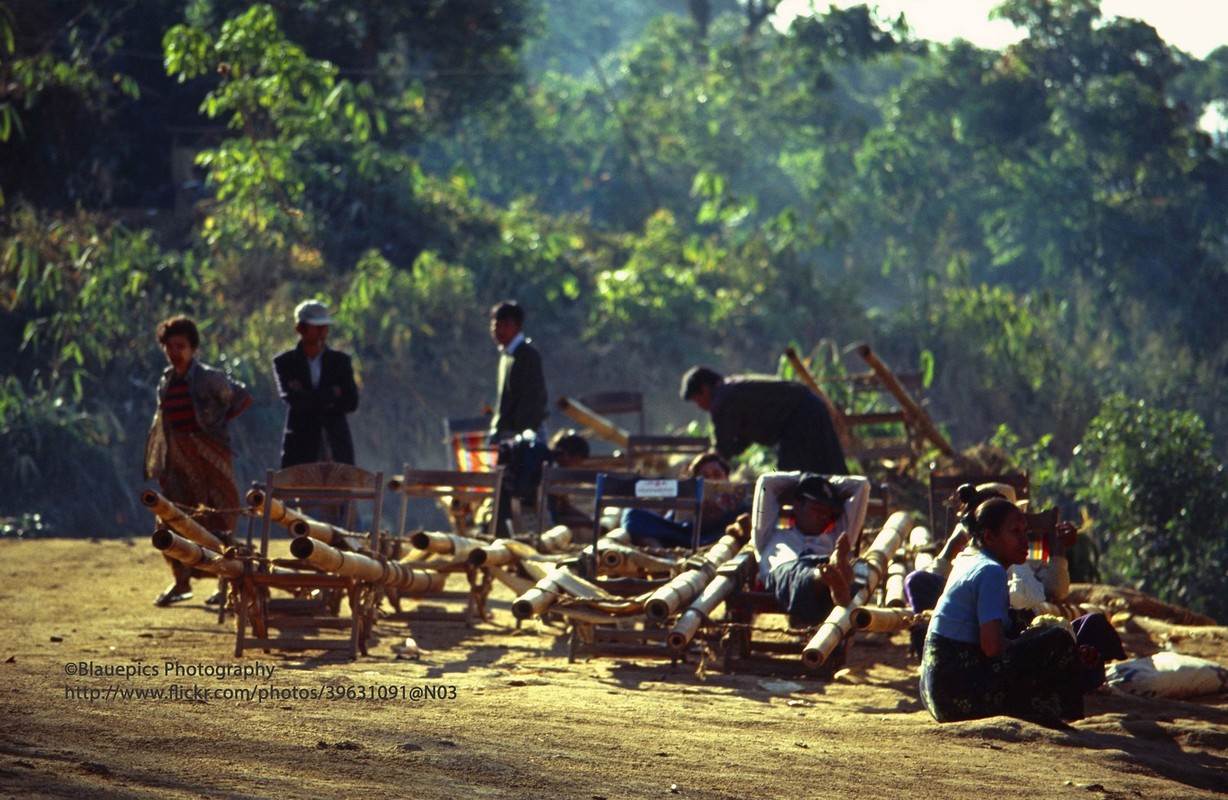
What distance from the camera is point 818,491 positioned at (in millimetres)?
8219

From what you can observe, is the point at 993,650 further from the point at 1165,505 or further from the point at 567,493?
the point at 1165,505

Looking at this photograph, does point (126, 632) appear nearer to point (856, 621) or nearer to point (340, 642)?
point (340, 642)

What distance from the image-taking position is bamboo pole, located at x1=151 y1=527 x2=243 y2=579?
729cm

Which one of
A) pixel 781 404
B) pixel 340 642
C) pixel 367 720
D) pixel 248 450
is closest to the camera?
pixel 367 720

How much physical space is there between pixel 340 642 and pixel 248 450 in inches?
366

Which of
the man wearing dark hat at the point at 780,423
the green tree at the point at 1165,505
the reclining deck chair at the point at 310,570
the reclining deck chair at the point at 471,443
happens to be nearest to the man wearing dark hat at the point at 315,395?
the reclining deck chair at the point at 310,570

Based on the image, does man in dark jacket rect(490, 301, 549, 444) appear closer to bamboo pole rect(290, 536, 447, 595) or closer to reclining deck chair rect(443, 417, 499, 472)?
reclining deck chair rect(443, 417, 499, 472)

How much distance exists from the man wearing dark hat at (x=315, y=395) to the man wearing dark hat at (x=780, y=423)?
7.49 ft

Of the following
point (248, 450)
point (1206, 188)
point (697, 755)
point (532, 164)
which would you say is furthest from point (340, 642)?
point (532, 164)

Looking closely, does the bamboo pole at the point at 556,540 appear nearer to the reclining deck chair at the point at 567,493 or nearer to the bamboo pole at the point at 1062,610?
the reclining deck chair at the point at 567,493

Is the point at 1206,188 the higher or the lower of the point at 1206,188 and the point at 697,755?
the higher

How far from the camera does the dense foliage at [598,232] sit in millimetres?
16500

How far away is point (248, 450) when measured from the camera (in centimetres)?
1677

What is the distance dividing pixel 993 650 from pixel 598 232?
19.2m
